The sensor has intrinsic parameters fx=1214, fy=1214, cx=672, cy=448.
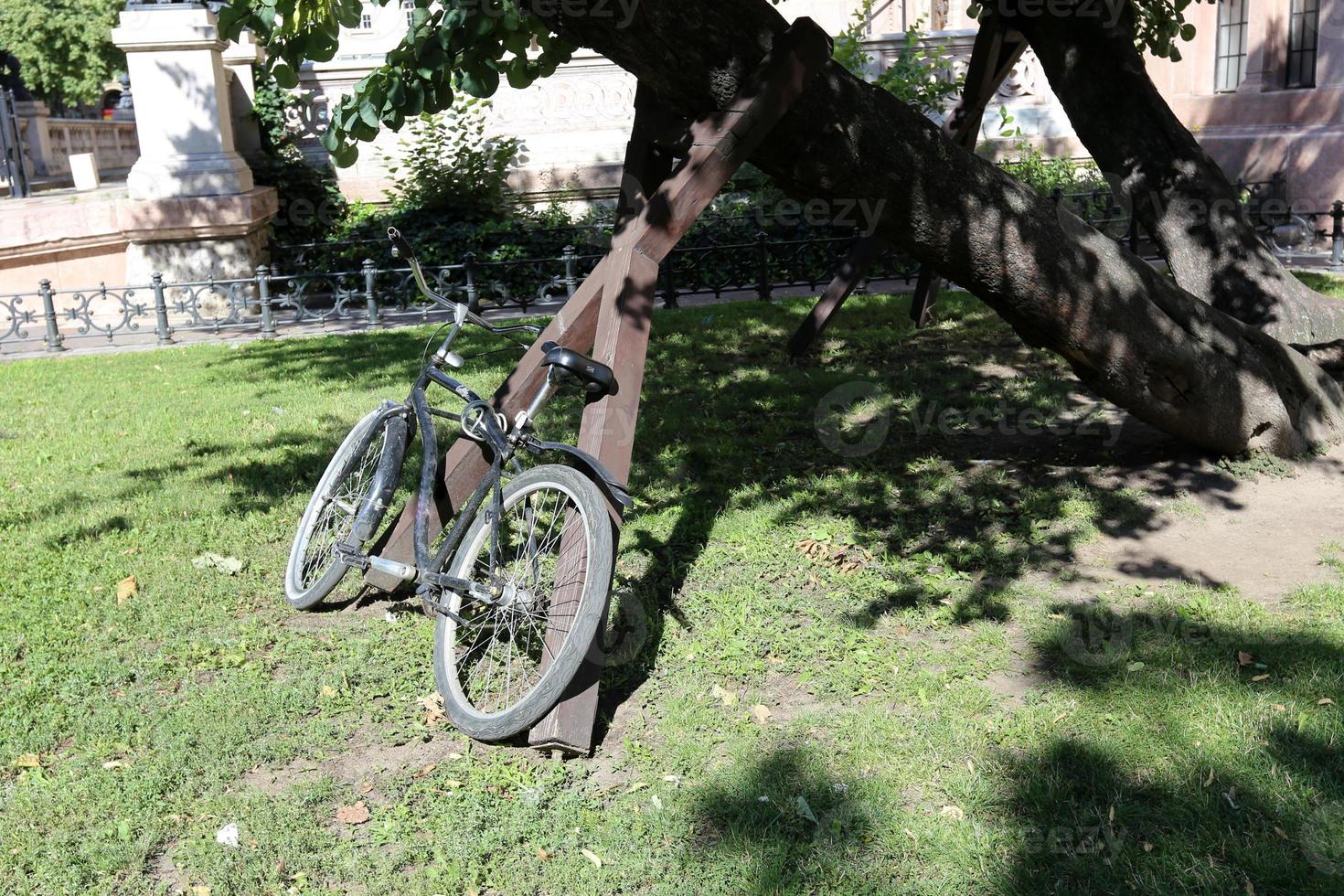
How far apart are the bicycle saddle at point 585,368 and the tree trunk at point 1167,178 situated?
439 centimetres

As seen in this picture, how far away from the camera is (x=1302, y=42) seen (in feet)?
54.7

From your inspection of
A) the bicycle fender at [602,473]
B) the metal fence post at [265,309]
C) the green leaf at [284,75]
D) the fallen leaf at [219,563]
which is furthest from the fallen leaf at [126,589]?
the metal fence post at [265,309]

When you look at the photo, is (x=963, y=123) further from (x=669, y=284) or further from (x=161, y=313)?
(x=161, y=313)

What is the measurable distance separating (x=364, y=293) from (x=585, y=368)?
998 centimetres

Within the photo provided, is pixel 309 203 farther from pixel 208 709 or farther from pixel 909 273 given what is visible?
pixel 208 709

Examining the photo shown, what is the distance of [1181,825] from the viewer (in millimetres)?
3543

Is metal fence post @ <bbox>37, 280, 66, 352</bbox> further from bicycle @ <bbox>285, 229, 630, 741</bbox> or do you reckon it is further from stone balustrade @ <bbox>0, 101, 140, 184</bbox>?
bicycle @ <bbox>285, 229, 630, 741</bbox>

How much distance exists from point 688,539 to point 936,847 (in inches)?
104

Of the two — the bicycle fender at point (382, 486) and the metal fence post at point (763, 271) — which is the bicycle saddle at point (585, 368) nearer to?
the bicycle fender at point (382, 486)

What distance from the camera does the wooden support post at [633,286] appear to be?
15.1 feet

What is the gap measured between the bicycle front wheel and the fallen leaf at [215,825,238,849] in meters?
0.79

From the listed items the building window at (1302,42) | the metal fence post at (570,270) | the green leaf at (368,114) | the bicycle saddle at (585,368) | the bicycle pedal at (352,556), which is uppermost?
the building window at (1302,42)

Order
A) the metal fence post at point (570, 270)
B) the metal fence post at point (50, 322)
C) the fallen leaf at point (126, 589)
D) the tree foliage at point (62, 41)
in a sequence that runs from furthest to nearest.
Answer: the tree foliage at point (62, 41), the metal fence post at point (570, 270), the metal fence post at point (50, 322), the fallen leaf at point (126, 589)

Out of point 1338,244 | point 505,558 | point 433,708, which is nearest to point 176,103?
point 505,558
